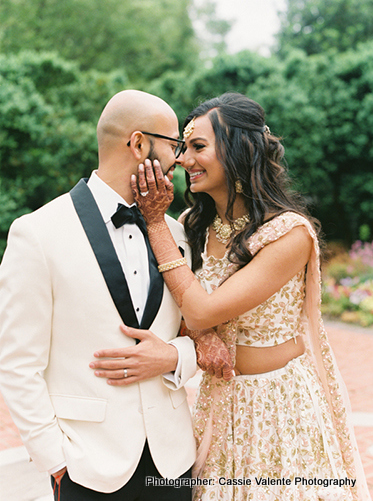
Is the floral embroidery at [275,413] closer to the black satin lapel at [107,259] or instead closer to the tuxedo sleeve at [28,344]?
the black satin lapel at [107,259]

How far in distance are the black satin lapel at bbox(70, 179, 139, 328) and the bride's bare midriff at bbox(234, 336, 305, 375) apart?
26.7 inches

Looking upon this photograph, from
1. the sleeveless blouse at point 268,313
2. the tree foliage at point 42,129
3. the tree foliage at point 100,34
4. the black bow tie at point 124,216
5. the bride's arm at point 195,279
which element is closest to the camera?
the black bow tie at point 124,216

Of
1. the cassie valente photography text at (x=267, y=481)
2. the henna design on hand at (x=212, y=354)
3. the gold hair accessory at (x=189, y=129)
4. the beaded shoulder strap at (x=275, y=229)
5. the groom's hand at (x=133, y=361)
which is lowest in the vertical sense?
the cassie valente photography text at (x=267, y=481)

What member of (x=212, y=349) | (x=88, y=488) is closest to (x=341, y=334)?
(x=212, y=349)

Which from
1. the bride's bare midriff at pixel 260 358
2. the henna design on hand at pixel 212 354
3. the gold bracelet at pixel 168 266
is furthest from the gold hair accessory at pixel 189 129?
the bride's bare midriff at pixel 260 358

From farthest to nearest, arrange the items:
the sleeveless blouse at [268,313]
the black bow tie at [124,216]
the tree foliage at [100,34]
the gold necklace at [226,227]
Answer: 1. the tree foliage at [100,34]
2. the gold necklace at [226,227]
3. the sleeveless blouse at [268,313]
4. the black bow tie at [124,216]

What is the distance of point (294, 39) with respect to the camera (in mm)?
21516

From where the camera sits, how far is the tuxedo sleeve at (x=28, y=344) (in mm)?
1677

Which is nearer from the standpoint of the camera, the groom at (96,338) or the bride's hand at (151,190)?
the groom at (96,338)

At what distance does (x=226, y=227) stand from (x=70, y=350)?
1.04 m

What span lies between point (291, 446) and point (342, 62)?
11.6 metres

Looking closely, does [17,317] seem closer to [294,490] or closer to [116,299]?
[116,299]

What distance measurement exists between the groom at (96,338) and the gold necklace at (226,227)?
1.89ft

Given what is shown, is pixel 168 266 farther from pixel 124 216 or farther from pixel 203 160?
pixel 203 160
